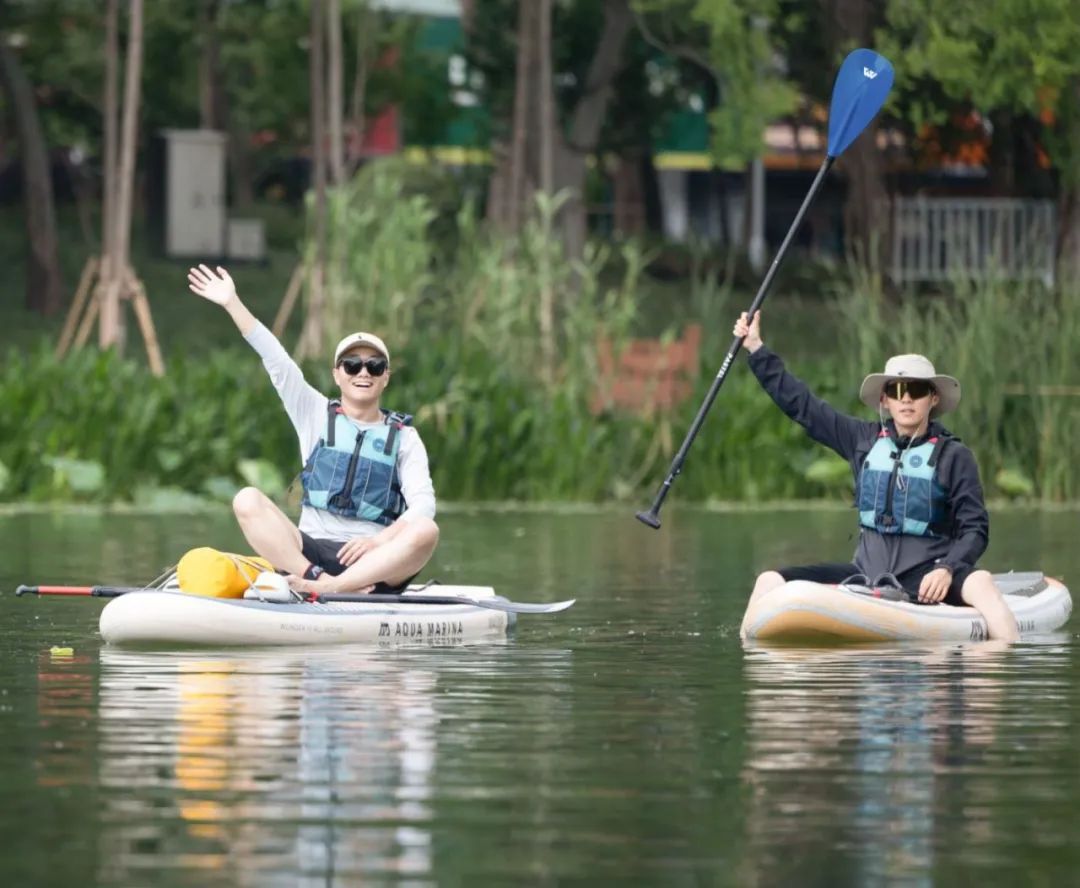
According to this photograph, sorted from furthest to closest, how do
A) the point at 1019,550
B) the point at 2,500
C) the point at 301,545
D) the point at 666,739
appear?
1. the point at 2,500
2. the point at 1019,550
3. the point at 301,545
4. the point at 666,739

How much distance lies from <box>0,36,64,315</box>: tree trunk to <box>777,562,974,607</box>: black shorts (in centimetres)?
2745

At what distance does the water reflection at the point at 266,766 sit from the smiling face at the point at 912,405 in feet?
8.52

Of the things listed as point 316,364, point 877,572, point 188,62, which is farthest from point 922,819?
point 188,62

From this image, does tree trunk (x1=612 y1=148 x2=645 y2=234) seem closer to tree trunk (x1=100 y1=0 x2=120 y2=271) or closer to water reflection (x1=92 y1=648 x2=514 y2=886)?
tree trunk (x1=100 y1=0 x2=120 y2=271)

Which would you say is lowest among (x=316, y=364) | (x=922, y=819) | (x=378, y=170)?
(x=922, y=819)

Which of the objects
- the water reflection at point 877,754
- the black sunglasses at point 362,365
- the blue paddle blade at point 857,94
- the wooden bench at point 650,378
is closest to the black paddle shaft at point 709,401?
the blue paddle blade at point 857,94

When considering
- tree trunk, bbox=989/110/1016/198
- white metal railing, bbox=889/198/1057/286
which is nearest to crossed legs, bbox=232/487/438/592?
white metal railing, bbox=889/198/1057/286

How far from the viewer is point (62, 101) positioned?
1825 inches

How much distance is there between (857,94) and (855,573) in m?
4.41

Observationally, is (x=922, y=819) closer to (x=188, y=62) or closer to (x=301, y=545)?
(x=301, y=545)

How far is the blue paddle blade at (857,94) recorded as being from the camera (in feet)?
60.0

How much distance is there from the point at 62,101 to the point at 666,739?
121 feet

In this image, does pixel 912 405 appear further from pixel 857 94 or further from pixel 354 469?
pixel 857 94

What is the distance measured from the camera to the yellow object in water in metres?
13.7
